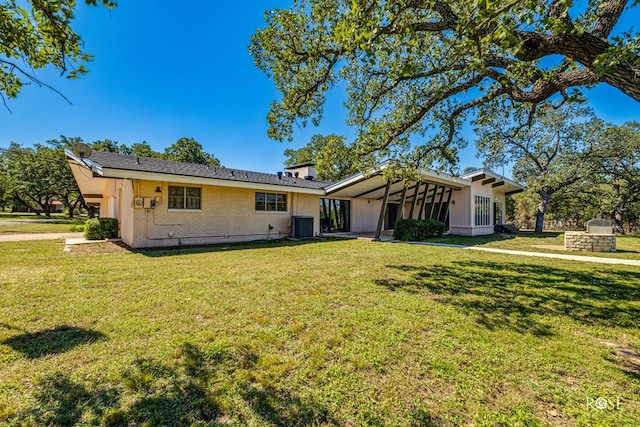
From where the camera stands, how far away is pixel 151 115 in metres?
18.4

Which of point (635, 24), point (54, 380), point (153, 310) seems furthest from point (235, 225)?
point (635, 24)

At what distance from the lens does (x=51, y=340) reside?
292 centimetres

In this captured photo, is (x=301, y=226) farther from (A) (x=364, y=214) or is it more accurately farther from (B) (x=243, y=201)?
(A) (x=364, y=214)

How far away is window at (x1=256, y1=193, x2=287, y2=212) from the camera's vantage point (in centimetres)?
1319

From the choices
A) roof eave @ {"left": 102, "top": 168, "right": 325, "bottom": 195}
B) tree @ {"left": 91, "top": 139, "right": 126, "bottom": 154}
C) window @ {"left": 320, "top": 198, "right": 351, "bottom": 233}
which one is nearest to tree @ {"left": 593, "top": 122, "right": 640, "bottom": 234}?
window @ {"left": 320, "top": 198, "right": 351, "bottom": 233}

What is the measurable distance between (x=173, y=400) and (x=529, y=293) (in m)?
5.81

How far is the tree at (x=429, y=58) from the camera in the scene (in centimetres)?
308

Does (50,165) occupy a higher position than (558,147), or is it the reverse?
(558,147)

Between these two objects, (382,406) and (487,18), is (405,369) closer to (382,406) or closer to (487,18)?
(382,406)

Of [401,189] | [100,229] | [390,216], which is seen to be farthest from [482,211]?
[100,229]

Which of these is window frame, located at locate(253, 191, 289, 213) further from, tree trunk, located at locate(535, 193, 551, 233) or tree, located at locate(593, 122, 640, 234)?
tree, located at locate(593, 122, 640, 234)

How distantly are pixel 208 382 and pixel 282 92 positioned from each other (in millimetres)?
6392

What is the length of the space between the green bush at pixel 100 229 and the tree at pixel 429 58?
981cm

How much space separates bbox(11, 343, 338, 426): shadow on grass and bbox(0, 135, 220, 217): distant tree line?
3251 centimetres
